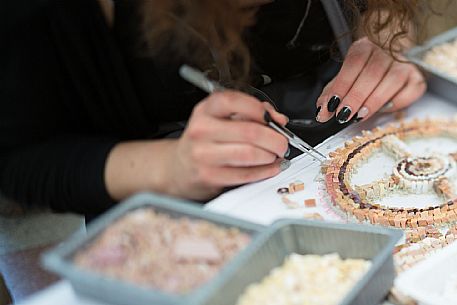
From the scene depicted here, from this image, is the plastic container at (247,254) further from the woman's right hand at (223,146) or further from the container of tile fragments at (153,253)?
the woman's right hand at (223,146)

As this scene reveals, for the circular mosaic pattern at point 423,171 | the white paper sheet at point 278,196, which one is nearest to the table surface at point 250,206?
the white paper sheet at point 278,196

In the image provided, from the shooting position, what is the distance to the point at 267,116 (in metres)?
0.73

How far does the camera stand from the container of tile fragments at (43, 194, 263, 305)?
493 millimetres

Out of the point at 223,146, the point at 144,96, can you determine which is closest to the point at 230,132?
the point at 223,146

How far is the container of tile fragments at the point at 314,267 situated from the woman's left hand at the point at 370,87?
28 cm

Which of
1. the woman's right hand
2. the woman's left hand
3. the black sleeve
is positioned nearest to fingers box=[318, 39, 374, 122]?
the woman's left hand

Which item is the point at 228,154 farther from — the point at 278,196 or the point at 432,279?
the point at 432,279

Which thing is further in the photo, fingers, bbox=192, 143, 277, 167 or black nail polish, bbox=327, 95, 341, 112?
black nail polish, bbox=327, 95, 341, 112

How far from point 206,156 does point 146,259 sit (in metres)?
0.22

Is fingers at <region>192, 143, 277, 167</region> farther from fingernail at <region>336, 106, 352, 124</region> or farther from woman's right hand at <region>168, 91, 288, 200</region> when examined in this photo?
fingernail at <region>336, 106, 352, 124</region>

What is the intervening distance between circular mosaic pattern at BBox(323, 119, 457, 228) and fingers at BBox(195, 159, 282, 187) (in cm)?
6

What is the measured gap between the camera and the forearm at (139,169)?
73cm

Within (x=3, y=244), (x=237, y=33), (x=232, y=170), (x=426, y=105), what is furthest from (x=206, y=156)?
(x=3, y=244)

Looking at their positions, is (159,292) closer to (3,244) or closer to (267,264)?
(267,264)
